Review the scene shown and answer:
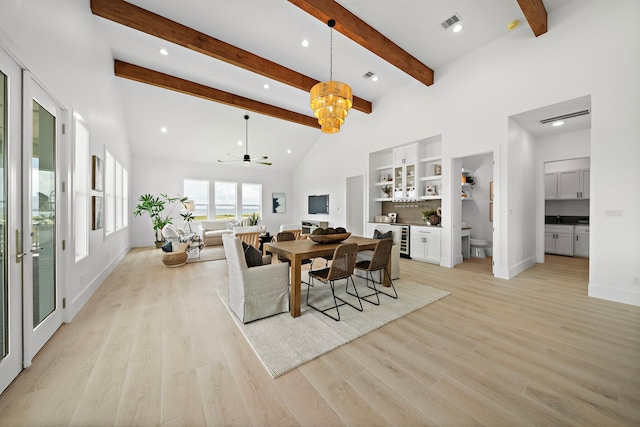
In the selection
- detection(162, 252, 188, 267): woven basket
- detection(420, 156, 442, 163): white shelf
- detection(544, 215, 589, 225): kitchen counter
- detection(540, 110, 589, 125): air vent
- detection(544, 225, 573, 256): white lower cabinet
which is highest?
detection(540, 110, 589, 125): air vent

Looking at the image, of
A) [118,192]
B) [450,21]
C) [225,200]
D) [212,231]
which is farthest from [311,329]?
[225,200]

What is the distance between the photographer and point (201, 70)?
5.21m

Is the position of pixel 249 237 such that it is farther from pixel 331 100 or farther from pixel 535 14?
pixel 535 14

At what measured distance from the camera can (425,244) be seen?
532cm

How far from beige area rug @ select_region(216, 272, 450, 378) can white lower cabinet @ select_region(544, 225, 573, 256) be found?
4.99m

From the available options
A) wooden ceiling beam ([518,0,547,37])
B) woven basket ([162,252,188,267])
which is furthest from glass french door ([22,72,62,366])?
wooden ceiling beam ([518,0,547,37])

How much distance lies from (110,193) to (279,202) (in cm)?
621

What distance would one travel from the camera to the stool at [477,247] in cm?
576

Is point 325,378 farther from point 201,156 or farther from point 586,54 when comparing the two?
point 201,156

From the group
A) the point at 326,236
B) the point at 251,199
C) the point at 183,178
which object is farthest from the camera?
the point at 251,199

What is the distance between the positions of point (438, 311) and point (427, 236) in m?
2.76

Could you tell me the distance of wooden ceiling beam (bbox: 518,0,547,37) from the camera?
3.10 meters

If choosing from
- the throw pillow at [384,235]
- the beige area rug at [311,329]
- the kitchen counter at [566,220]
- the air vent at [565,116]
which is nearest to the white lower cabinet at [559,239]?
the kitchen counter at [566,220]

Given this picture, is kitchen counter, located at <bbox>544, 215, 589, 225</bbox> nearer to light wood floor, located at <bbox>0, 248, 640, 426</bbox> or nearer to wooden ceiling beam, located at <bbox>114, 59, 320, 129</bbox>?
light wood floor, located at <bbox>0, 248, 640, 426</bbox>
